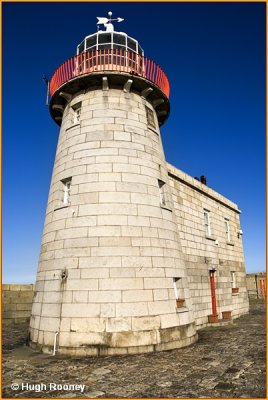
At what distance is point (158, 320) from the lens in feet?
27.9

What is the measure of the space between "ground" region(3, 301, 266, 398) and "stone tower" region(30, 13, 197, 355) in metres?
0.61

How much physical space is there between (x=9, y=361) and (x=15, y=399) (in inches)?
108

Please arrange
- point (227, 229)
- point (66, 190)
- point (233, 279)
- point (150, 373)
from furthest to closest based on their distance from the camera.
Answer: point (227, 229), point (233, 279), point (66, 190), point (150, 373)

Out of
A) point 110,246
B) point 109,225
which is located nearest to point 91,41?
point 109,225

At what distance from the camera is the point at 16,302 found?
13.7 metres

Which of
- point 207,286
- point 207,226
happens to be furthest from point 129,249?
point 207,226

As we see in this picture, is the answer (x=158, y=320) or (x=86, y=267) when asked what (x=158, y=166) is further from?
(x=158, y=320)

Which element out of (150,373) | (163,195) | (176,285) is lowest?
(150,373)

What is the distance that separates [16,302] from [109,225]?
7.70m

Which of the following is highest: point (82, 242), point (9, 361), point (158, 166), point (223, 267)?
point (158, 166)

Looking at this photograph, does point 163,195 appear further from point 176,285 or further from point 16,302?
point 16,302

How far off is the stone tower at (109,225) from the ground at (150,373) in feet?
2.00

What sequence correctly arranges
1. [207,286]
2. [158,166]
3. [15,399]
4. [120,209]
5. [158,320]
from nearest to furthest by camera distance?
[15,399] → [158,320] → [120,209] → [158,166] → [207,286]

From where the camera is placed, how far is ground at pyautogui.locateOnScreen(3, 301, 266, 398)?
5211 millimetres
